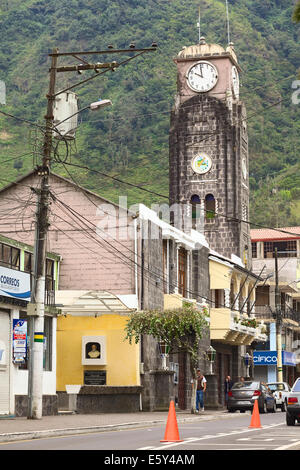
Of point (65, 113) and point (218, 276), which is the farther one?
point (218, 276)

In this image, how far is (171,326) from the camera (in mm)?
37812

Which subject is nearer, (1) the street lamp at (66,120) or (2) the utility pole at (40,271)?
(2) the utility pole at (40,271)

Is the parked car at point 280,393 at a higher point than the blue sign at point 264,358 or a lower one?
lower

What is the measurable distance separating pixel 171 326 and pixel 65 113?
11217 mm

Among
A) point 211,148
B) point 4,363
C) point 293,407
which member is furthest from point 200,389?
point 211,148

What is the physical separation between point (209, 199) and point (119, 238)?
111 feet

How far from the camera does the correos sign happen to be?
31.3m

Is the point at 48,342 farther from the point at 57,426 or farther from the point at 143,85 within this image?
the point at 143,85

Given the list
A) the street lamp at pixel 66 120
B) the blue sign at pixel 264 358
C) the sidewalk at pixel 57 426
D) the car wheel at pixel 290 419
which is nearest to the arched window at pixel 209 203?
the blue sign at pixel 264 358

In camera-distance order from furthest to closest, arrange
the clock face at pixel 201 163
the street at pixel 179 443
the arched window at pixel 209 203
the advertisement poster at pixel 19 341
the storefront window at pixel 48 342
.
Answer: the clock face at pixel 201 163, the arched window at pixel 209 203, the storefront window at pixel 48 342, the advertisement poster at pixel 19 341, the street at pixel 179 443

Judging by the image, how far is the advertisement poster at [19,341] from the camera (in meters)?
32.4

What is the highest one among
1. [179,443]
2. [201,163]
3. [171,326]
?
[201,163]

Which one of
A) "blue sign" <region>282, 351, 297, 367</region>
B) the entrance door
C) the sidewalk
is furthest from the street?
"blue sign" <region>282, 351, 297, 367</region>

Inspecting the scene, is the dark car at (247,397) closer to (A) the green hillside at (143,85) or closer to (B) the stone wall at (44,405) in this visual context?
(B) the stone wall at (44,405)
